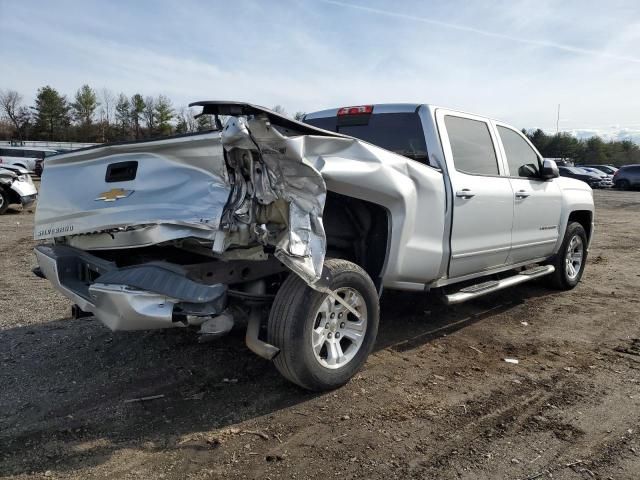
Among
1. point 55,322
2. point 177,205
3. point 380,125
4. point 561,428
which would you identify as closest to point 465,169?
point 380,125

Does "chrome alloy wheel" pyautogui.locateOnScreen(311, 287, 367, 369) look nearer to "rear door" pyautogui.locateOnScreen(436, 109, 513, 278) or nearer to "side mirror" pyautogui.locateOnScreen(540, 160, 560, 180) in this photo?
"rear door" pyautogui.locateOnScreen(436, 109, 513, 278)

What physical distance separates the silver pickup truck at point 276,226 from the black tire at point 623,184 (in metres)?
33.7

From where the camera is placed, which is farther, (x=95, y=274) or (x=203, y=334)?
(x=95, y=274)

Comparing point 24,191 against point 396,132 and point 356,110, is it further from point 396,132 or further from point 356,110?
point 396,132

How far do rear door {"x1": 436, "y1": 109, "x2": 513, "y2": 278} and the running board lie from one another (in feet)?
0.52

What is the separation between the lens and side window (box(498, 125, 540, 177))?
5598 mm

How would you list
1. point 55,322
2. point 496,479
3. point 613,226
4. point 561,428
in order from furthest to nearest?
point 613,226 → point 55,322 → point 561,428 → point 496,479

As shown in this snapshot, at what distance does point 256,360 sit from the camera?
4.19 meters

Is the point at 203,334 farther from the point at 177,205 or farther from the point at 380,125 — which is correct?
the point at 380,125

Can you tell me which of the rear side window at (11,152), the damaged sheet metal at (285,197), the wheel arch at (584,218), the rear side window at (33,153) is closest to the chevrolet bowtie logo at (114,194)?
the damaged sheet metal at (285,197)

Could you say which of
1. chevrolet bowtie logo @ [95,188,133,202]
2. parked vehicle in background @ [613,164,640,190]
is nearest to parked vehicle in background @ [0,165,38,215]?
chevrolet bowtie logo @ [95,188,133,202]

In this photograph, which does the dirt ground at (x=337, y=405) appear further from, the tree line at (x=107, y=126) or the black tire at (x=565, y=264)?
the tree line at (x=107, y=126)

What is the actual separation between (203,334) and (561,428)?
7.39 ft

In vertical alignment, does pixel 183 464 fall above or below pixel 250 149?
below
